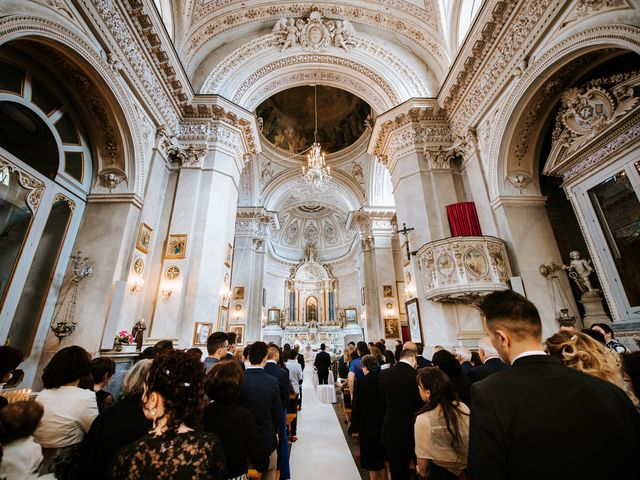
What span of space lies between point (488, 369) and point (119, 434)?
2.89m

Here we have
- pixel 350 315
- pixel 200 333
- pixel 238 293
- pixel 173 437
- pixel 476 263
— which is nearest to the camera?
pixel 173 437

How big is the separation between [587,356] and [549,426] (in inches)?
32.1

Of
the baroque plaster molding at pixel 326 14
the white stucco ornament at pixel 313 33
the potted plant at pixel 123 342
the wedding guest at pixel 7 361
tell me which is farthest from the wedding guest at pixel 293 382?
the white stucco ornament at pixel 313 33

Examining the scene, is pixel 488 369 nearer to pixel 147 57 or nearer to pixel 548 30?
pixel 548 30

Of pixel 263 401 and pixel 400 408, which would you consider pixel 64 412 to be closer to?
pixel 263 401

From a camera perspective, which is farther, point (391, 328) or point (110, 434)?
point (391, 328)

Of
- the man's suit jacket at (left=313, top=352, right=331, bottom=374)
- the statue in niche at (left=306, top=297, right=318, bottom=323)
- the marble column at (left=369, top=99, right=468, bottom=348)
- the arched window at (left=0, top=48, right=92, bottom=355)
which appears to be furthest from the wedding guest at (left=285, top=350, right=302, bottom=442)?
the statue in niche at (left=306, top=297, right=318, bottom=323)

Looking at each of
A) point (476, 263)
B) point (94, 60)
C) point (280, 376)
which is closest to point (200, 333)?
point (280, 376)

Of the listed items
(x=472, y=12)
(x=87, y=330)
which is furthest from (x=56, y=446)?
(x=472, y=12)

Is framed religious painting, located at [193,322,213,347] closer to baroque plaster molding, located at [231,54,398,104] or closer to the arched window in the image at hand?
the arched window

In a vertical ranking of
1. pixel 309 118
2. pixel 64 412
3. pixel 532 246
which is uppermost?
pixel 309 118

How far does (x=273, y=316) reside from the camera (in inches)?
772

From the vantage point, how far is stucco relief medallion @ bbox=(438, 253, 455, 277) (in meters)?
6.01

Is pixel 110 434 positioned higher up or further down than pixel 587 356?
further down
